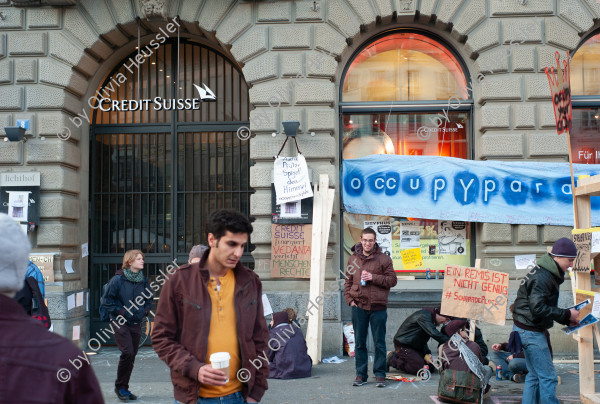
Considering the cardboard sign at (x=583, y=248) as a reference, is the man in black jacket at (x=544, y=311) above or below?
below

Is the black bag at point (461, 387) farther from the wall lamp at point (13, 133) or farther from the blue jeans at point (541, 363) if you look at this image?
the wall lamp at point (13, 133)

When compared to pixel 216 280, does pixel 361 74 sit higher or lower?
higher

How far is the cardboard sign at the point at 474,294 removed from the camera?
7758 millimetres

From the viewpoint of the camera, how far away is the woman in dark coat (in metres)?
8.55

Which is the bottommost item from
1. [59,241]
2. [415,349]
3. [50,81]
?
[415,349]

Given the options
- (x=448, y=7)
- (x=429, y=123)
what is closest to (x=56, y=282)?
(x=429, y=123)

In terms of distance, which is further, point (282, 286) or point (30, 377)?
point (282, 286)

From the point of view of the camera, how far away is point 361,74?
36.8ft

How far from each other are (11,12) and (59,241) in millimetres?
4209

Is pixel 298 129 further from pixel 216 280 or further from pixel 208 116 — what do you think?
pixel 216 280

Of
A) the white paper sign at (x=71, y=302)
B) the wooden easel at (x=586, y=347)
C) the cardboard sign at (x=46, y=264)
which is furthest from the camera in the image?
the white paper sign at (x=71, y=302)

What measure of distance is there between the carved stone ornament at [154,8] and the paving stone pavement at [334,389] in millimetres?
6114

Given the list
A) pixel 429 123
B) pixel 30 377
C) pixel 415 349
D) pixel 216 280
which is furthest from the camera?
pixel 429 123

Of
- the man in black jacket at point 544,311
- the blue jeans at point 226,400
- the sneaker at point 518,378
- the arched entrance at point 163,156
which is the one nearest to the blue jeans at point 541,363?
the man in black jacket at point 544,311
